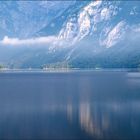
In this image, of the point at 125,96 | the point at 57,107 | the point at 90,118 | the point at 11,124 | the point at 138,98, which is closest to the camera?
the point at 11,124

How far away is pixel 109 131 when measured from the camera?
73938 millimetres

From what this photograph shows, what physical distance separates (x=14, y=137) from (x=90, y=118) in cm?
2031

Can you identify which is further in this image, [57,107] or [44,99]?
[44,99]

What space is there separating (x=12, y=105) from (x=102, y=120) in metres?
31.5

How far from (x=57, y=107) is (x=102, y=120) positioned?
21.3 metres

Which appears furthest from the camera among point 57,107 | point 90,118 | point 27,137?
point 57,107

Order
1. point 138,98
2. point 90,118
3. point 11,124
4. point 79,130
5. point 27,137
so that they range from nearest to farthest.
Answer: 1. point 27,137
2. point 79,130
3. point 11,124
4. point 90,118
5. point 138,98

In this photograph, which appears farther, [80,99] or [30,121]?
[80,99]

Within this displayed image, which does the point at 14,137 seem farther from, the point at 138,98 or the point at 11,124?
the point at 138,98

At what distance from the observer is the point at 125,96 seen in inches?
4830

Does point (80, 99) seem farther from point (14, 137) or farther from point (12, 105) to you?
point (14, 137)

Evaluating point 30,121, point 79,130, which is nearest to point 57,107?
point 30,121

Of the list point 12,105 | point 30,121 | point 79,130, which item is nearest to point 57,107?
point 12,105

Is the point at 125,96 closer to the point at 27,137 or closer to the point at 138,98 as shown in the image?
the point at 138,98
